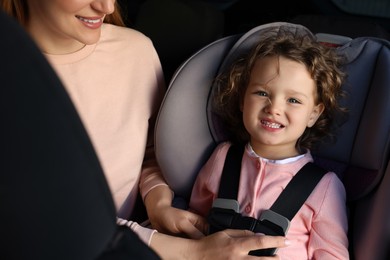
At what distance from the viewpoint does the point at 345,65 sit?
1307 millimetres

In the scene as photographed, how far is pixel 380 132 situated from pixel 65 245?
905 millimetres

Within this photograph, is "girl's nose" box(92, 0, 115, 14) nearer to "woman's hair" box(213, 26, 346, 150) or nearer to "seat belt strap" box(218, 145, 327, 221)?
"woman's hair" box(213, 26, 346, 150)

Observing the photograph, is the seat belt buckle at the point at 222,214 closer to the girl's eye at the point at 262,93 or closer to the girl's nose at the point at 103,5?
the girl's eye at the point at 262,93

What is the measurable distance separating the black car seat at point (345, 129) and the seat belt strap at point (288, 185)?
0.09 meters

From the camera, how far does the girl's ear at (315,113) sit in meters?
1.32

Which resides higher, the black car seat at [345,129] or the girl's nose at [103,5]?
the girl's nose at [103,5]

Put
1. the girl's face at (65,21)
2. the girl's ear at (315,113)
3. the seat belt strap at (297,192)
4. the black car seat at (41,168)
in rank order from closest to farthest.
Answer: the black car seat at (41,168) → the girl's face at (65,21) → the seat belt strap at (297,192) → the girl's ear at (315,113)

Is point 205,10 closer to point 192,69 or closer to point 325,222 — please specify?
point 192,69

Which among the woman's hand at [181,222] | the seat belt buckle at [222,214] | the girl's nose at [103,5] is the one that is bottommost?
the woman's hand at [181,222]

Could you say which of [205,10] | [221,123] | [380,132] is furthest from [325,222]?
[205,10]

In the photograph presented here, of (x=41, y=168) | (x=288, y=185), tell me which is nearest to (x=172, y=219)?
(x=288, y=185)

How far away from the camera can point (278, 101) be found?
124 cm

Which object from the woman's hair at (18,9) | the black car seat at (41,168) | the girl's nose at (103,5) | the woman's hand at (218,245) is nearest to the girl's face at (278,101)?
the woman's hand at (218,245)

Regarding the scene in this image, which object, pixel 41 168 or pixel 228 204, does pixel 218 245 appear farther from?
pixel 41 168
